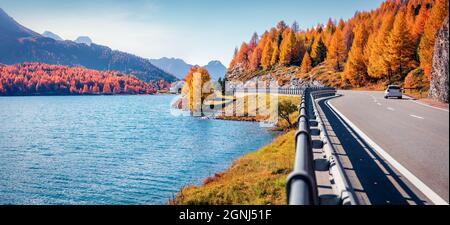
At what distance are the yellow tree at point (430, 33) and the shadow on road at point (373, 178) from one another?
6.82 ft

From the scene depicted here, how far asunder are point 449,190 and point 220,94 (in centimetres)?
8508

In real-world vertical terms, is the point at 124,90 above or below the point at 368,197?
above

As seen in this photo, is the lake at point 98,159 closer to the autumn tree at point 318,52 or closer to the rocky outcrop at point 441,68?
the autumn tree at point 318,52

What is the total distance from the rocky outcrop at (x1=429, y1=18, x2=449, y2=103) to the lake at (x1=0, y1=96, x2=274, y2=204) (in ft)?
30.8

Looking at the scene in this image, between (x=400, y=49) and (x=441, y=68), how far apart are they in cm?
146

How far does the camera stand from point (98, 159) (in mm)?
28562

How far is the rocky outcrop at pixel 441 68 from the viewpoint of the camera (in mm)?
2217

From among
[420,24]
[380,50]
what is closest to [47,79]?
[380,50]

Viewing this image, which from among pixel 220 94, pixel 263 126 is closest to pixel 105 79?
pixel 263 126

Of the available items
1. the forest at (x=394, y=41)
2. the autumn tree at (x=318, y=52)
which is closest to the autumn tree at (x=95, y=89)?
the autumn tree at (x=318, y=52)

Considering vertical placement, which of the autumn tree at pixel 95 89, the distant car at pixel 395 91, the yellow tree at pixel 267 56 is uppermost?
the yellow tree at pixel 267 56

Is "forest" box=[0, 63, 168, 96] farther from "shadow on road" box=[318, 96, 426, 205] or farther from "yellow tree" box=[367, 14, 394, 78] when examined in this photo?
"shadow on road" box=[318, 96, 426, 205]

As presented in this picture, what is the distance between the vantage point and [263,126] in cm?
5044

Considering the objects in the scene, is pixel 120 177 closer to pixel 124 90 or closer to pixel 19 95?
pixel 124 90
